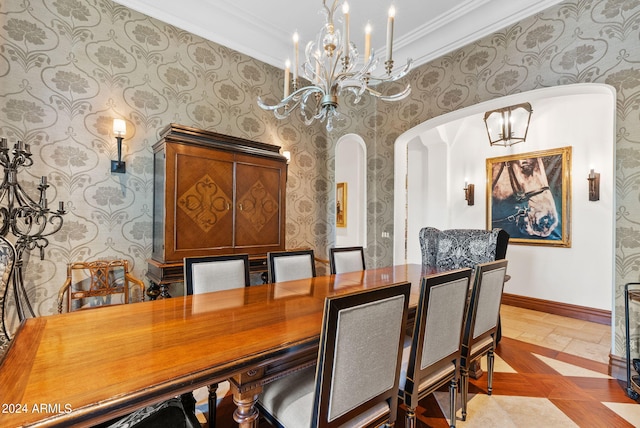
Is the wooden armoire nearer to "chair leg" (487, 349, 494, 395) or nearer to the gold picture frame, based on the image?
"chair leg" (487, 349, 494, 395)

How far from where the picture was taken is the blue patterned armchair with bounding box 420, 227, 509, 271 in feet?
8.94

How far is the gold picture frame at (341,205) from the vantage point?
575cm

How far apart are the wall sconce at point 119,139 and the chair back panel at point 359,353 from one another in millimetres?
2654

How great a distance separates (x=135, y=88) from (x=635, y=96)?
14.0 feet

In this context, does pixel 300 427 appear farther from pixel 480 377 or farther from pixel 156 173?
pixel 156 173

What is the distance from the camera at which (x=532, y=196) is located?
414 cm

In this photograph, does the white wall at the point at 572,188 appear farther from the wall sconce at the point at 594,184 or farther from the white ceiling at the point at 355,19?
the white ceiling at the point at 355,19

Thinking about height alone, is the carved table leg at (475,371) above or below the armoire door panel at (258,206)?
below

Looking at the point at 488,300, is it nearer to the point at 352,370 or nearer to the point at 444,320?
the point at 444,320

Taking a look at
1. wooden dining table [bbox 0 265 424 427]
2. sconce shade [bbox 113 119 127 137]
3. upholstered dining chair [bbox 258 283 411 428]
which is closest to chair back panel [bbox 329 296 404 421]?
upholstered dining chair [bbox 258 283 411 428]

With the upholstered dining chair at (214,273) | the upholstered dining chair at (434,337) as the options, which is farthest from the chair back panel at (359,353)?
the upholstered dining chair at (214,273)

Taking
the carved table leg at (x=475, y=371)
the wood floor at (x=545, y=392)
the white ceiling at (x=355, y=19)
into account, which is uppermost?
the white ceiling at (x=355, y=19)

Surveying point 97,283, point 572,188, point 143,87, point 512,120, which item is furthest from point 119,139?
point 572,188

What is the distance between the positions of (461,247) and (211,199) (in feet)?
8.20
